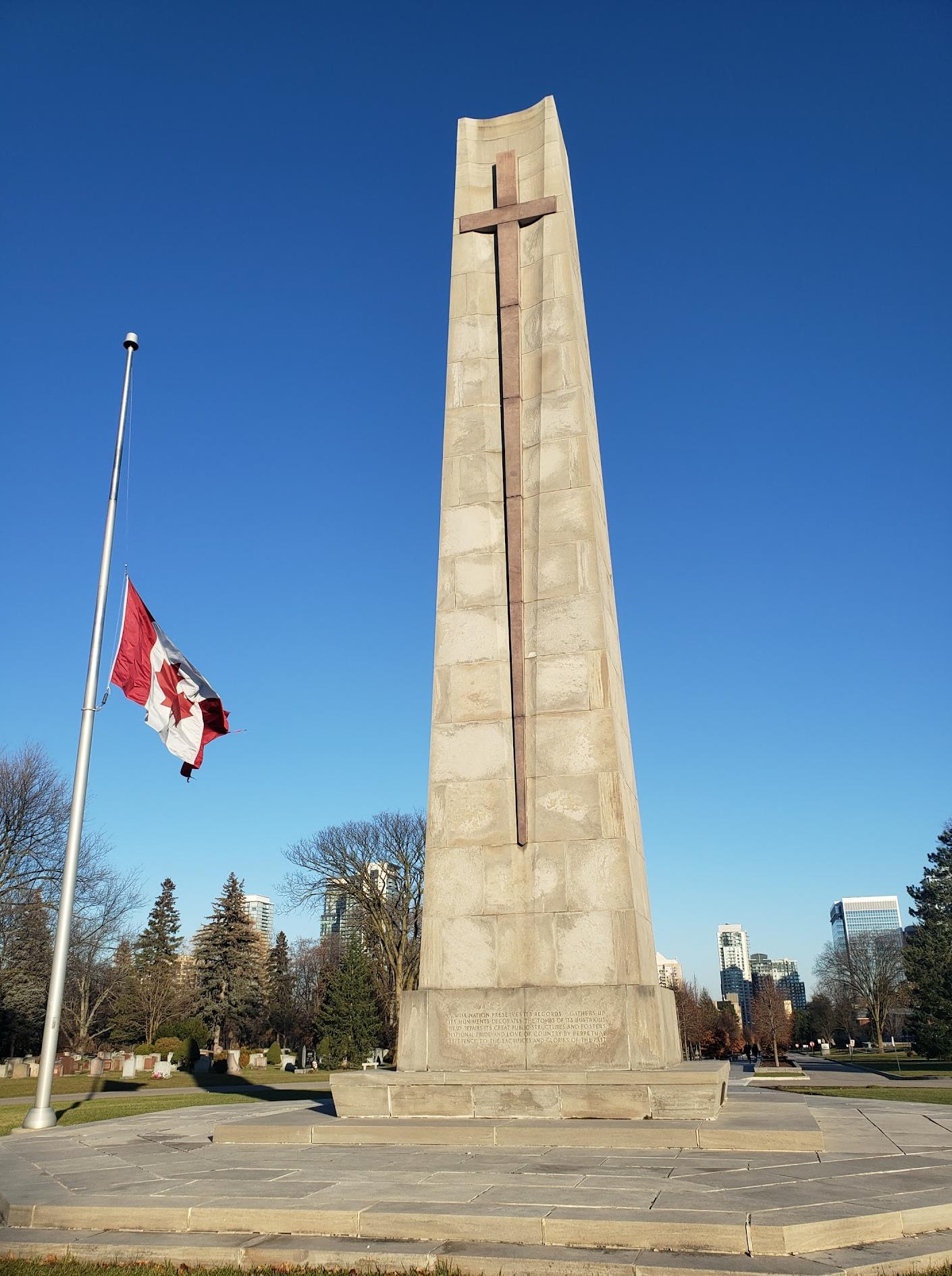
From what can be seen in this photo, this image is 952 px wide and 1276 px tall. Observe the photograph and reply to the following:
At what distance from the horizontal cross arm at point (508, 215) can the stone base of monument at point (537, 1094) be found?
12.5m

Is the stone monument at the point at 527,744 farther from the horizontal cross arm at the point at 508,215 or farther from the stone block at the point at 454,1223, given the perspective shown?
the stone block at the point at 454,1223

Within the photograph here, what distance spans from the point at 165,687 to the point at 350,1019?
38016 mm

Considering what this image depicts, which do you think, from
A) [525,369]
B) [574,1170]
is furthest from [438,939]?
[525,369]

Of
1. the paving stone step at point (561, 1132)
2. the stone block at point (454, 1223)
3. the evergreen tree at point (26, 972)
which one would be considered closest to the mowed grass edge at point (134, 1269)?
the stone block at point (454, 1223)

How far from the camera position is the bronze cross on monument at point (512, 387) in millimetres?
12781

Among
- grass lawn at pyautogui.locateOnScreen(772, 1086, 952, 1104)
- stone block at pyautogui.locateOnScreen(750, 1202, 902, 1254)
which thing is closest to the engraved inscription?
stone block at pyautogui.locateOnScreen(750, 1202, 902, 1254)

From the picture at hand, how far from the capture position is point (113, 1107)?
1852 centimetres

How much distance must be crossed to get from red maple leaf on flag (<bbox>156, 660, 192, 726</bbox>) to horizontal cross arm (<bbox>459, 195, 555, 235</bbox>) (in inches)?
349

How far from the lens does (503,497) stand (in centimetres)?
1399

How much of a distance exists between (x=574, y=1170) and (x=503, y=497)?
29.5ft

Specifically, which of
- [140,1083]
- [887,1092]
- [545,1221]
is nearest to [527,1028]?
[545,1221]

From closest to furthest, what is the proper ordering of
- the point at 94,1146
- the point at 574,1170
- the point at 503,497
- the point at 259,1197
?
the point at 259,1197
the point at 574,1170
the point at 94,1146
the point at 503,497

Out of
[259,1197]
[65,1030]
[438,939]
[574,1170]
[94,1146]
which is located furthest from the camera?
[65,1030]

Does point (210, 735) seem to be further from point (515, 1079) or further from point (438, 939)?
point (515, 1079)
